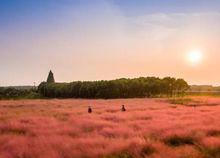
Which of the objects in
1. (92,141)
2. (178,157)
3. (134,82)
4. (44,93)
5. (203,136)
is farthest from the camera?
(44,93)

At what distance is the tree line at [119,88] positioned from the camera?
131m

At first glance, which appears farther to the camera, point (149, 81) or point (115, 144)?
point (149, 81)

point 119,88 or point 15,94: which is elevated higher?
point 119,88

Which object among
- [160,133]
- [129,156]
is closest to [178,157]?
[129,156]

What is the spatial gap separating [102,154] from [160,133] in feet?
21.8

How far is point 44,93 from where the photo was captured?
15712cm

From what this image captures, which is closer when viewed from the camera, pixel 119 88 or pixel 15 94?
pixel 119 88

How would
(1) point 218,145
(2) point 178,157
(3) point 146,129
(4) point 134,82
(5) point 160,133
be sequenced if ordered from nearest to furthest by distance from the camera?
(2) point 178,157
(1) point 218,145
(5) point 160,133
(3) point 146,129
(4) point 134,82

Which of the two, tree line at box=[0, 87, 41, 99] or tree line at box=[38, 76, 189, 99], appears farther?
tree line at box=[0, 87, 41, 99]

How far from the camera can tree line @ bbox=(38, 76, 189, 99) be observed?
13100 centimetres

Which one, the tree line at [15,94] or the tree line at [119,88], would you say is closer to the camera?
the tree line at [119,88]

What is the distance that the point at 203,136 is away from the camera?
19672 mm

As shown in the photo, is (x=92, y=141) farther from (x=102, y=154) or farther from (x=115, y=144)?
(x=102, y=154)

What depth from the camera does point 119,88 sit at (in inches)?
5153
